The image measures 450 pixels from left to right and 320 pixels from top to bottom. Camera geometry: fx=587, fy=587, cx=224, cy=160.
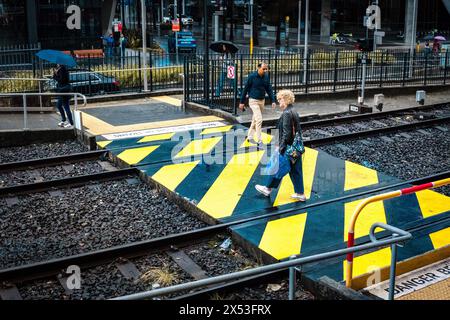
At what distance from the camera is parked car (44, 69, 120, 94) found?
797 inches

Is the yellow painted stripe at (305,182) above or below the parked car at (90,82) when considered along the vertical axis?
below

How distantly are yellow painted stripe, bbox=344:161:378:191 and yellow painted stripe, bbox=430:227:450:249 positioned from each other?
7.89 ft

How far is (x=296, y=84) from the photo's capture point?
851 inches

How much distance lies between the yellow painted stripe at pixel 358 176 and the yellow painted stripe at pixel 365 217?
3.27ft

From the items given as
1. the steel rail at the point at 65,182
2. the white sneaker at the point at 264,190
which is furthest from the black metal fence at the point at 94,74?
the white sneaker at the point at 264,190

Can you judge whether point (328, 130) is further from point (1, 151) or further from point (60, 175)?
point (1, 151)

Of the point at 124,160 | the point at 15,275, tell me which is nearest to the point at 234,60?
the point at 124,160

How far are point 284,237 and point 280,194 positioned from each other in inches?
79.3

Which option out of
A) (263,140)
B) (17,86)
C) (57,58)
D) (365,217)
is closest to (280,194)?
(365,217)

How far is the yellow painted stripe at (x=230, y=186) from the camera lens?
9.73 metres

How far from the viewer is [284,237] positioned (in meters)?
8.50

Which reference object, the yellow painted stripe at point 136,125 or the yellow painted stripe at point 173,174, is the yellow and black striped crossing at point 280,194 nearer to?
the yellow painted stripe at point 173,174

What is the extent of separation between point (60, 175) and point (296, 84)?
1154 centimetres
